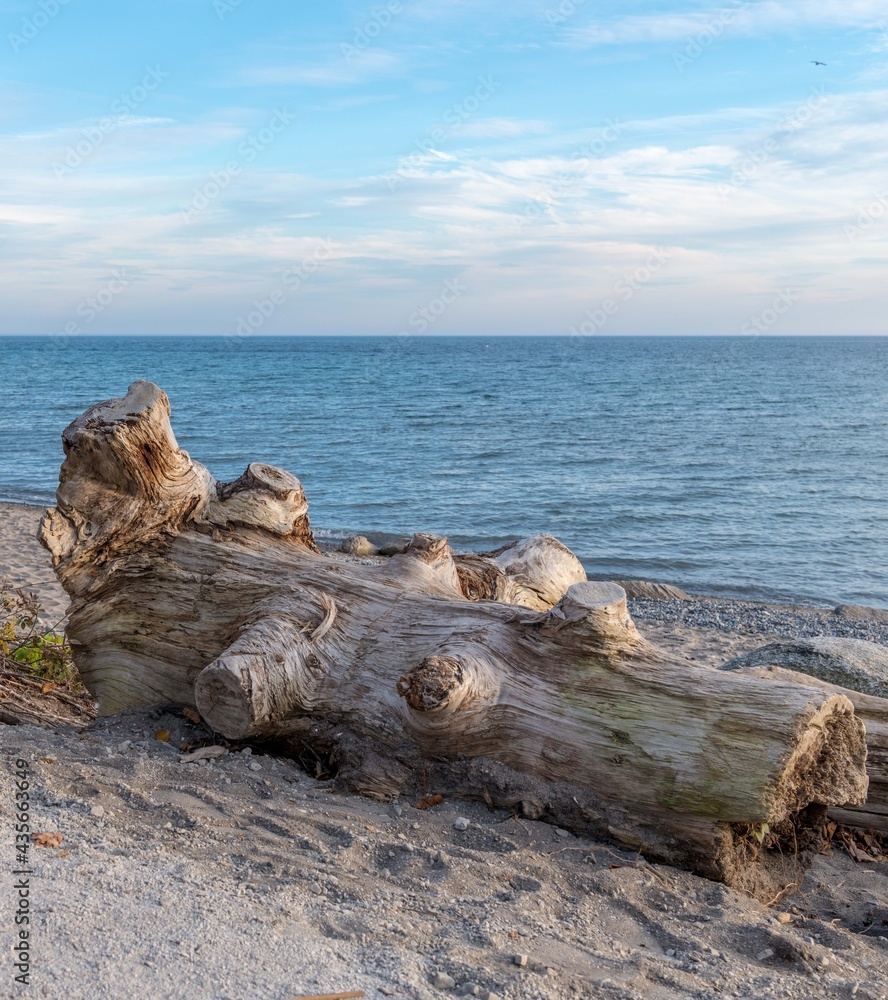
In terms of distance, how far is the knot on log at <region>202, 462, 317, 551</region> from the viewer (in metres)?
5.16

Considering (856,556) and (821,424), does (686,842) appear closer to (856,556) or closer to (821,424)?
(856,556)

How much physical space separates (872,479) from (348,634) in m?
22.5

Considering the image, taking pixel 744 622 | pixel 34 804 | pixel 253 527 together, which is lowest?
pixel 744 622

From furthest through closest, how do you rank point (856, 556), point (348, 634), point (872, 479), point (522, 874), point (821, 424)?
point (821, 424) → point (872, 479) → point (856, 556) → point (348, 634) → point (522, 874)

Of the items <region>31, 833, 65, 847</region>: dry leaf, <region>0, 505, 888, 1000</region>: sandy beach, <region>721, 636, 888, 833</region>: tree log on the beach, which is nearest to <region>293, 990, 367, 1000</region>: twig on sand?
<region>0, 505, 888, 1000</region>: sandy beach

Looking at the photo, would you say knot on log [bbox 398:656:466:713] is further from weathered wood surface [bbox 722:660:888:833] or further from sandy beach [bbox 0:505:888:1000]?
weathered wood surface [bbox 722:660:888:833]

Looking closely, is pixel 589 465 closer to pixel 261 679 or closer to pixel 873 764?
pixel 873 764

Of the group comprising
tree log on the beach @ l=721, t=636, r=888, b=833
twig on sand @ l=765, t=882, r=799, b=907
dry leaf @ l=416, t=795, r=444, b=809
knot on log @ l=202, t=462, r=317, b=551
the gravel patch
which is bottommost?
the gravel patch

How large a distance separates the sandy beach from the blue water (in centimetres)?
1134

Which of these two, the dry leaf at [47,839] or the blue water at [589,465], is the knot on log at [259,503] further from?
the blue water at [589,465]

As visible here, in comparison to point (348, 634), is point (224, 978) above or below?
below

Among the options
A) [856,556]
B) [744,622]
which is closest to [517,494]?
[856,556]

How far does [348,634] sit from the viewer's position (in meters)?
4.68

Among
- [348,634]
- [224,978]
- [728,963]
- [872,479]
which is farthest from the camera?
[872,479]
